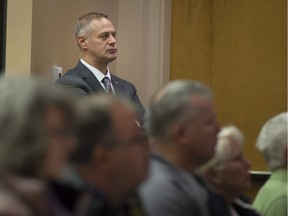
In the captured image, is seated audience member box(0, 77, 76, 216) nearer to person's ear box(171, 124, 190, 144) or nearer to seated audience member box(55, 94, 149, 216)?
seated audience member box(55, 94, 149, 216)

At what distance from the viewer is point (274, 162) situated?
2.97 meters

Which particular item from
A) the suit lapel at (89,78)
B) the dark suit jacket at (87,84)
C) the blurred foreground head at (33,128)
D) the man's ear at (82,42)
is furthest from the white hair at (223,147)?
the man's ear at (82,42)

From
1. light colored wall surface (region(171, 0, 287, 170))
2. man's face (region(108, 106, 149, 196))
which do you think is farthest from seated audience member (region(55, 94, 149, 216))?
light colored wall surface (region(171, 0, 287, 170))

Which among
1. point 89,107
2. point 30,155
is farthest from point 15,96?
point 89,107

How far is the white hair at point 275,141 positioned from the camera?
9.64 feet

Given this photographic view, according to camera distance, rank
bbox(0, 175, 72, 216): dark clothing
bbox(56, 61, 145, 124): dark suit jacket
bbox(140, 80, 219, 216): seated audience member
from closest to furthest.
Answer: bbox(0, 175, 72, 216): dark clothing < bbox(140, 80, 219, 216): seated audience member < bbox(56, 61, 145, 124): dark suit jacket

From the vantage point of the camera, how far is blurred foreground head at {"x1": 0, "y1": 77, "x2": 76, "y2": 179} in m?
1.59

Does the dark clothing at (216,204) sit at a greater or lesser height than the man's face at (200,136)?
lesser

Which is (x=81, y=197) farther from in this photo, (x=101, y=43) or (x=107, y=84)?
(x=101, y=43)

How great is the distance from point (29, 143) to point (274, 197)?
4.91ft

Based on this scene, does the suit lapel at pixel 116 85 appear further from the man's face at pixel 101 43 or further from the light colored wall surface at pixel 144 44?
the light colored wall surface at pixel 144 44

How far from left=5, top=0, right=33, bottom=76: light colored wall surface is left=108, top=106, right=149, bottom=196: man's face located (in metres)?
2.46

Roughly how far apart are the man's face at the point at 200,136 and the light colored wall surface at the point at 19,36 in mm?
2124

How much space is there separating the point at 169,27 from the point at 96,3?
2.01 feet
